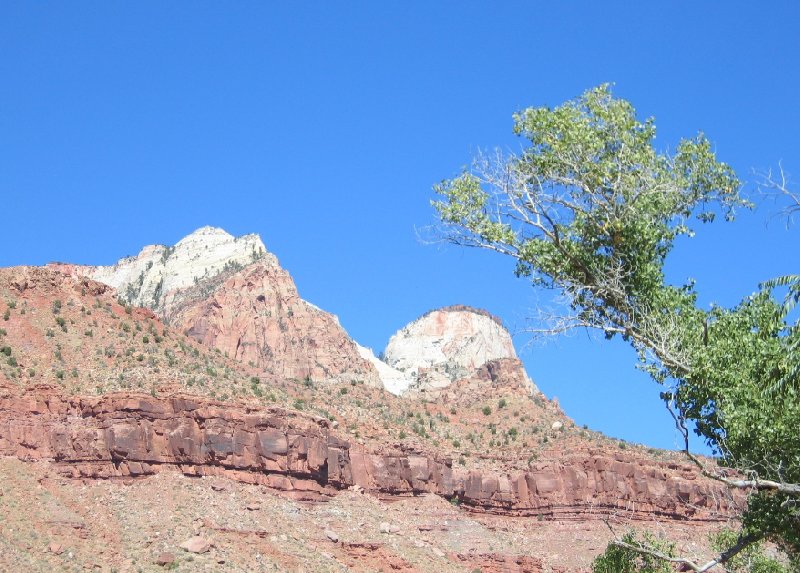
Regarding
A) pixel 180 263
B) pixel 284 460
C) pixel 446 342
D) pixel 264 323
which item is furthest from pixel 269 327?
pixel 446 342

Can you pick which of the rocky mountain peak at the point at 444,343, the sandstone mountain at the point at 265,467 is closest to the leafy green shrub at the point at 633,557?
the sandstone mountain at the point at 265,467

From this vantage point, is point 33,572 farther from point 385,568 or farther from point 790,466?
point 790,466

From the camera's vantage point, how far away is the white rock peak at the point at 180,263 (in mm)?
150750

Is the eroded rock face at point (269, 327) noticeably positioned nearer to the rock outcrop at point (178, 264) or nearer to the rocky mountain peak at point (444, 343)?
the rock outcrop at point (178, 264)

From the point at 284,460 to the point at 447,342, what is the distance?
11359 centimetres

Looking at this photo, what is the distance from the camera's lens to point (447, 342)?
183500 millimetres

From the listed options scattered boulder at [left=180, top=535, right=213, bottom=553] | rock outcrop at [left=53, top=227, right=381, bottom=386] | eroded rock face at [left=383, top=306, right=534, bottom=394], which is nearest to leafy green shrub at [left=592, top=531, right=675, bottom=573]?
scattered boulder at [left=180, top=535, right=213, bottom=553]

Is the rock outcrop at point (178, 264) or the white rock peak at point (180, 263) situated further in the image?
the white rock peak at point (180, 263)

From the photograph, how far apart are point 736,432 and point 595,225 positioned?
3.87 meters

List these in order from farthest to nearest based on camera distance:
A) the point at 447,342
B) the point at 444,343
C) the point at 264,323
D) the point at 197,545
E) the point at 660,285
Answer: the point at 447,342
the point at 444,343
the point at 264,323
the point at 197,545
the point at 660,285

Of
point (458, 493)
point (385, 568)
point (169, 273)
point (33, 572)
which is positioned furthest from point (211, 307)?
point (33, 572)

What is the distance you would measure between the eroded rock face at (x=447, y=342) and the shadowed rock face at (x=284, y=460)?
8761cm

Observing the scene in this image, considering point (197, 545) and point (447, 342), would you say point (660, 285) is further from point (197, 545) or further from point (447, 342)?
point (447, 342)

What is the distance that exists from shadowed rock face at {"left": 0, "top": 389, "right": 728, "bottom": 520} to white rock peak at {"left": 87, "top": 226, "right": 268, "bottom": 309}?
66.9 m
